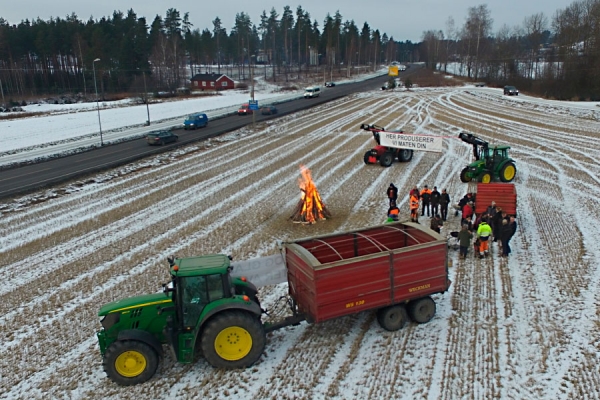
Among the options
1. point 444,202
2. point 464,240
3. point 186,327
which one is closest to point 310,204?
point 444,202

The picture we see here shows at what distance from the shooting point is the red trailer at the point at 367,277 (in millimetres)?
9898

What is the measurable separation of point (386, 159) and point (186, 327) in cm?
2198

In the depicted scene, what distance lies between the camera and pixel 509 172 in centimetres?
2442

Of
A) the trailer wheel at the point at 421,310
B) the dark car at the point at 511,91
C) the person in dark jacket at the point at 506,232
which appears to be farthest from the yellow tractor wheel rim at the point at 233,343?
the dark car at the point at 511,91

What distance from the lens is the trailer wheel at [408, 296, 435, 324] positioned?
36.1 feet

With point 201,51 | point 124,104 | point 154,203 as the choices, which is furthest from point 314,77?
point 154,203

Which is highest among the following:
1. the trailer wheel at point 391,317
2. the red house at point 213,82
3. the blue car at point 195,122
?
the red house at point 213,82

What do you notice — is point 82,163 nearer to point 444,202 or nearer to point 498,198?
point 444,202

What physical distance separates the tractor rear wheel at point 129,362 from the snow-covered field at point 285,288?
27 centimetres

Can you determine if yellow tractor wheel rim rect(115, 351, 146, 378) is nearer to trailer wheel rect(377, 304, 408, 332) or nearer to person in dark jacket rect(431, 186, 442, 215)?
trailer wheel rect(377, 304, 408, 332)

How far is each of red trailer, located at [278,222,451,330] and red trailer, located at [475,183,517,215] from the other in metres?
7.20

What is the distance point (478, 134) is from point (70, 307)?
33.9 metres

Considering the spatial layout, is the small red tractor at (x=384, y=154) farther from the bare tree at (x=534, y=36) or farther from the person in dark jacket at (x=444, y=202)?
the bare tree at (x=534, y=36)

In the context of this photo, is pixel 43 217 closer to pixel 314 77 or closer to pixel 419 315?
pixel 419 315
